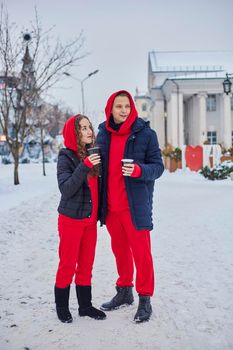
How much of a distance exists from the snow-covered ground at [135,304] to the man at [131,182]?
36 centimetres

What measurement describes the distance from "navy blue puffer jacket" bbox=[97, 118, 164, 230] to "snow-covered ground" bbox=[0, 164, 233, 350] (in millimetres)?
869

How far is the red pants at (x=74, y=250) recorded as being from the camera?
348 centimetres

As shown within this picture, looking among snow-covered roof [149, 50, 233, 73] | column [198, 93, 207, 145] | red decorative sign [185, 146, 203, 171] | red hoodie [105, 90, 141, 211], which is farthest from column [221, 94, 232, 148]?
red hoodie [105, 90, 141, 211]

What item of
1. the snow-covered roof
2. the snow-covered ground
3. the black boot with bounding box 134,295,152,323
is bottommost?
the snow-covered ground

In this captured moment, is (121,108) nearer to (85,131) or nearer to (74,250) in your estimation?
(85,131)

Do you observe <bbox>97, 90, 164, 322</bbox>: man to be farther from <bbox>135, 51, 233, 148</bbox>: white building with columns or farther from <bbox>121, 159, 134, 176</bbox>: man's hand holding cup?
<bbox>135, 51, 233, 148</bbox>: white building with columns

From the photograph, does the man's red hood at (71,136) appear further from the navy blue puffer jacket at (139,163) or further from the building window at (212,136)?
the building window at (212,136)

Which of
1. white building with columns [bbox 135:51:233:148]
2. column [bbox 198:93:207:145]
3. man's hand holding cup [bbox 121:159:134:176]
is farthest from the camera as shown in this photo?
column [bbox 198:93:207:145]

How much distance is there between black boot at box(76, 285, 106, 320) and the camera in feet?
11.7

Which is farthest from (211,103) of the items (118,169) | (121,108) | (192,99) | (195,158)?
(118,169)

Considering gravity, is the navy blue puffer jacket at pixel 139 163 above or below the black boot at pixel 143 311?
above

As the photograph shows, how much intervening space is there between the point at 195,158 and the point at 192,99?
21250mm

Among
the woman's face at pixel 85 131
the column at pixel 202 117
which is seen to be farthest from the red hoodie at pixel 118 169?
the column at pixel 202 117

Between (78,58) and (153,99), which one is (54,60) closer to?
(78,58)
